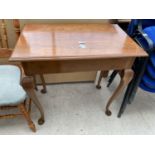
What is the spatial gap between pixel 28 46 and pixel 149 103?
130cm

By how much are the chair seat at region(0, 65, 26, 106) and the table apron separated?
0.56ft

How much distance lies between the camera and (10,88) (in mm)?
1136

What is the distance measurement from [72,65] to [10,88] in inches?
17.6

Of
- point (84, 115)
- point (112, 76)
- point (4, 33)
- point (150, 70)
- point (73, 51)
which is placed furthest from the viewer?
point (112, 76)

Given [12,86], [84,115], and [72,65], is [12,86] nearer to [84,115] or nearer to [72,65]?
[72,65]

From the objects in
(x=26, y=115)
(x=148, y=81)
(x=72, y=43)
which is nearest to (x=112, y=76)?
(x=148, y=81)

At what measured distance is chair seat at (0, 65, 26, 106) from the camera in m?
1.10

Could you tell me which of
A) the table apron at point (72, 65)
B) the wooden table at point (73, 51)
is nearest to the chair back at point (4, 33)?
the wooden table at point (73, 51)

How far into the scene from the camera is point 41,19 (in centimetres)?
140

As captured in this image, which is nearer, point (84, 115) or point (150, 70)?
point (150, 70)

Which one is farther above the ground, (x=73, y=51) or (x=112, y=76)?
(x=73, y=51)

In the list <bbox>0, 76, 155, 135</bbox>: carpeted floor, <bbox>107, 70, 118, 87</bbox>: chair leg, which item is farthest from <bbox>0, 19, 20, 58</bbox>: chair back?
<bbox>107, 70, 118, 87</bbox>: chair leg

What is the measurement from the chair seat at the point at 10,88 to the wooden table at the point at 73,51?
0.53 feet
